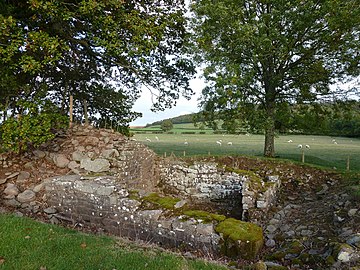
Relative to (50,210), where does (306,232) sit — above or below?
below

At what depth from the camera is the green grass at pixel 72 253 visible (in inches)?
199

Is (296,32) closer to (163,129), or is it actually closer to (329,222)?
(329,222)

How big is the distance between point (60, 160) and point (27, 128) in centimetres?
207

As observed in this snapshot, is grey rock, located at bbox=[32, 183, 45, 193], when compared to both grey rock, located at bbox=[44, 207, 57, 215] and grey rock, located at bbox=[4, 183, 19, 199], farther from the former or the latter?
grey rock, located at bbox=[44, 207, 57, 215]

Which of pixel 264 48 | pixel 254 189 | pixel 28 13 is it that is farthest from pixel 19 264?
pixel 264 48

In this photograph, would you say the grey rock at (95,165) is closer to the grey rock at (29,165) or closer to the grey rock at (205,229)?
the grey rock at (29,165)

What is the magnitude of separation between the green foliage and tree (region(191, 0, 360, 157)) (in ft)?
23.6

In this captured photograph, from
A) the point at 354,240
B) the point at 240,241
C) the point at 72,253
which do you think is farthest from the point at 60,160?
the point at 354,240

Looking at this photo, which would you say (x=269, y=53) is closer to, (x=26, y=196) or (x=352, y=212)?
(x=352, y=212)

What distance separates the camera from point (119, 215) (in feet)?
27.1

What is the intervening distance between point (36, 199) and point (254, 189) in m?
7.71

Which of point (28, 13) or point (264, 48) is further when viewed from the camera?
point (264, 48)

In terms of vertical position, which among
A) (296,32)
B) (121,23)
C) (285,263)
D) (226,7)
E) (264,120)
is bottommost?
(285,263)

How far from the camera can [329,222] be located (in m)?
9.23
